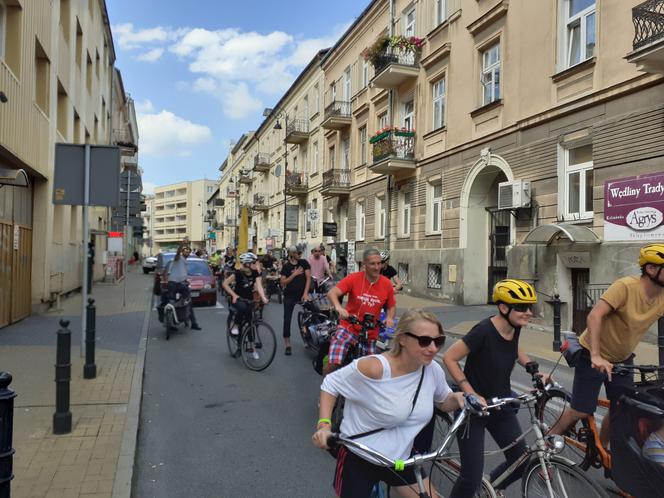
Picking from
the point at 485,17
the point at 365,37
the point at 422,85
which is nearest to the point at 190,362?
the point at 485,17

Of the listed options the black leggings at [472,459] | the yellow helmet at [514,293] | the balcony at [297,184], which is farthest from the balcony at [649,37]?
the balcony at [297,184]

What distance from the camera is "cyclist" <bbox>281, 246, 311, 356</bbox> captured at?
30.1 ft

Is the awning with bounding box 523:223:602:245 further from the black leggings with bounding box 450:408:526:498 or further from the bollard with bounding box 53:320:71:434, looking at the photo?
the bollard with bounding box 53:320:71:434

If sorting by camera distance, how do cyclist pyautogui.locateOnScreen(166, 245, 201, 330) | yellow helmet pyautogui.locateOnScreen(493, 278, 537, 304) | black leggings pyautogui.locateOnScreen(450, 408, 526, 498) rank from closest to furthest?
black leggings pyautogui.locateOnScreen(450, 408, 526, 498) < yellow helmet pyautogui.locateOnScreen(493, 278, 537, 304) < cyclist pyautogui.locateOnScreen(166, 245, 201, 330)

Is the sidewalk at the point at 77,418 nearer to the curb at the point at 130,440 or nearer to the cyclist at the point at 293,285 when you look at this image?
the curb at the point at 130,440

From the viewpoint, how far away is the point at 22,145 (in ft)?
36.7

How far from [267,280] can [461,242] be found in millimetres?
6514

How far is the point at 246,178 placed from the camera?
183 feet

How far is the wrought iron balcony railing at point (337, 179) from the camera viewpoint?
2703 cm

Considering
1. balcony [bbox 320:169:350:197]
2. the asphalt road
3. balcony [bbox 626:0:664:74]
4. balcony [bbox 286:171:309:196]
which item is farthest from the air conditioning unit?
balcony [bbox 286:171:309:196]

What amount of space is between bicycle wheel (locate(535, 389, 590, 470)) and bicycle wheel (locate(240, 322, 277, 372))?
15.0 ft

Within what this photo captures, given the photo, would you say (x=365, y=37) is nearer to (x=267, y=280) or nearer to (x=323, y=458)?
(x=267, y=280)

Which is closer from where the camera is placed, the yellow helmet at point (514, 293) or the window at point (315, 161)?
the yellow helmet at point (514, 293)

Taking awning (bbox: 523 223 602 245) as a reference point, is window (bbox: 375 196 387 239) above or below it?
above
